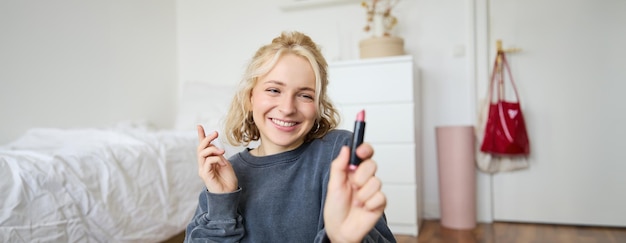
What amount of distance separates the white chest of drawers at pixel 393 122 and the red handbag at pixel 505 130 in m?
0.46

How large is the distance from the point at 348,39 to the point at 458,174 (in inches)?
42.6

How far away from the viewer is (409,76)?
7.23 feet

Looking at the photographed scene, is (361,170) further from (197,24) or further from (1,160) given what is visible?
(197,24)

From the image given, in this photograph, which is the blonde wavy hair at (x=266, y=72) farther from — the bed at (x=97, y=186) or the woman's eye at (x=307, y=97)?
the bed at (x=97, y=186)

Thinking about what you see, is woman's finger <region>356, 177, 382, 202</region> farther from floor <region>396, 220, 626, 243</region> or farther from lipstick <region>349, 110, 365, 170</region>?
floor <region>396, 220, 626, 243</region>

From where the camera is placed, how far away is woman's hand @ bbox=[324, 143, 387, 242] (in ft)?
1.76

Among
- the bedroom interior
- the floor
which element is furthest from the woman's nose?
the floor

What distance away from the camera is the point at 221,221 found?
2.46ft

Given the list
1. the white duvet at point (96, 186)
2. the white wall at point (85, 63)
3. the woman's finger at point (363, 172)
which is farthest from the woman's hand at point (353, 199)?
the white wall at point (85, 63)

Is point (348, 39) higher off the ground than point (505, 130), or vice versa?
point (348, 39)

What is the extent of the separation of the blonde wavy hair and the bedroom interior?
3.01ft

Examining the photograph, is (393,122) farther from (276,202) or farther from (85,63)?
(85,63)

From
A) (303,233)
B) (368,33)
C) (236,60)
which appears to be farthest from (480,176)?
(303,233)

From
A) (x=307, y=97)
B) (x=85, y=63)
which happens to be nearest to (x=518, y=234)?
(x=307, y=97)
